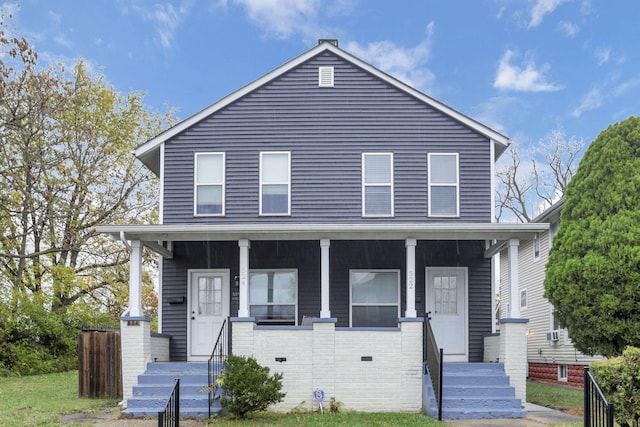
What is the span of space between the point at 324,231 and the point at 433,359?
3.02 metres

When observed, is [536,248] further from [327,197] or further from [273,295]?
[273,295]

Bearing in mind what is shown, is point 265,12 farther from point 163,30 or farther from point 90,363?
point 90,363

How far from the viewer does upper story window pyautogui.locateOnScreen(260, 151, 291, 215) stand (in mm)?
14258

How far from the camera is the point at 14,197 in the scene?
19.9m

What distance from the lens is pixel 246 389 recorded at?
403 inches

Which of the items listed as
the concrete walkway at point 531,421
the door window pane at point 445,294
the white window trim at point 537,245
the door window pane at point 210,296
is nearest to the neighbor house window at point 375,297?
the door window pane at point 445,294

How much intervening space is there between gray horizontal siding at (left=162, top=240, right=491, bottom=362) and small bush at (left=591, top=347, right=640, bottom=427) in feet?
19.2

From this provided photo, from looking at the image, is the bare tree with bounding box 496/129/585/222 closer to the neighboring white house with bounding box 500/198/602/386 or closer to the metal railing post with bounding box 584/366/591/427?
the neighboring white house with bounding box 500/198/602/386

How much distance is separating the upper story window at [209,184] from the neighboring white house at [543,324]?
8.37 m

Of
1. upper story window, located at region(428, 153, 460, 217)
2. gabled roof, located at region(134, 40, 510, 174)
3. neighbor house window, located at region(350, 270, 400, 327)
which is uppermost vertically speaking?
gabled roof, located at region(134, 40, 510, 174)

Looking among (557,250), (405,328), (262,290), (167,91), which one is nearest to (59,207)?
(167,91)

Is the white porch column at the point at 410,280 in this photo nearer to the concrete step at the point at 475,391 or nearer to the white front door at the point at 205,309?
the concrete step at the point at 475,391

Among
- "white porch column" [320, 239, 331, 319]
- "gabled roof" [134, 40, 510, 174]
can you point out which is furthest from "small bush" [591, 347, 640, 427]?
"gabled roof" [134, 40, 510, 174]

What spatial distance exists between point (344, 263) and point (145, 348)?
14.7ft
